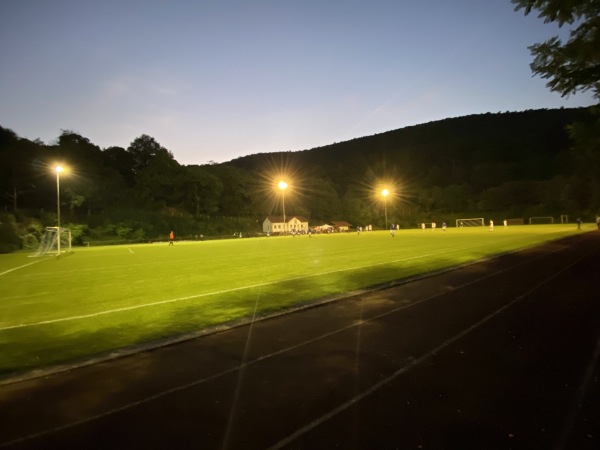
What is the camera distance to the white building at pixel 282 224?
10538 cm

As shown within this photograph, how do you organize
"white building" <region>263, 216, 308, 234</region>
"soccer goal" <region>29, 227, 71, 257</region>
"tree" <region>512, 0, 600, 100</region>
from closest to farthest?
"tree" <region>512, 0, 600, 100</region> < "soccer goal" <region>29, 227, 71, 257</region> < "white building" <region>263, 216, 308, 234</region>

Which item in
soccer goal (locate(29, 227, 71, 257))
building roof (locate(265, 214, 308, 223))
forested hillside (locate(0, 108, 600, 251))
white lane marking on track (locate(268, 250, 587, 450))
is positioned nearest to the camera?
white lane marking on track (locate(268, 250, 587, 450))

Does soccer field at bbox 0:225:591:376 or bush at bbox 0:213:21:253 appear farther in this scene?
bush at bbox 0:213:21:253

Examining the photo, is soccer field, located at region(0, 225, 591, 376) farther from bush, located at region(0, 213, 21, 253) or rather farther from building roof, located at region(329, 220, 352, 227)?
building roof, located at region(329, 220, 352, 227)

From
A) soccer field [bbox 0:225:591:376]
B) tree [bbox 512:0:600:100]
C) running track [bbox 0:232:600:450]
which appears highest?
Result: tree [bbox 512:0:600:100]

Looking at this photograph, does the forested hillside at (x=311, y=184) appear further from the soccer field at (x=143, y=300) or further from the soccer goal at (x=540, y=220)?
the soccer field at (x=143, y=300)

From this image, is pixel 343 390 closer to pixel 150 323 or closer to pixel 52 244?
pixel 150 323

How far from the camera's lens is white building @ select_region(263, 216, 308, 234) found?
346ft

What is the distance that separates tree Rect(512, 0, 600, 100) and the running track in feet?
31.5

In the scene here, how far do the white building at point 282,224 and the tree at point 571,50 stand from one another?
87.3 meters

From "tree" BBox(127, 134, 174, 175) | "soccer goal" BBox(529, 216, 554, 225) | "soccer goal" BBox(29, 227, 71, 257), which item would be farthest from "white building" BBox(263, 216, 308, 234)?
"soccer goal" BBox(29, 227, 71, 257)

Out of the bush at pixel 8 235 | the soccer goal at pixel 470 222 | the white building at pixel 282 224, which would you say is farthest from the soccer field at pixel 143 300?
the white building at pixel 282 224

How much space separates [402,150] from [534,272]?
7250 inches

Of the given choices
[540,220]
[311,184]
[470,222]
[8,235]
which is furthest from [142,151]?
[540,220]
